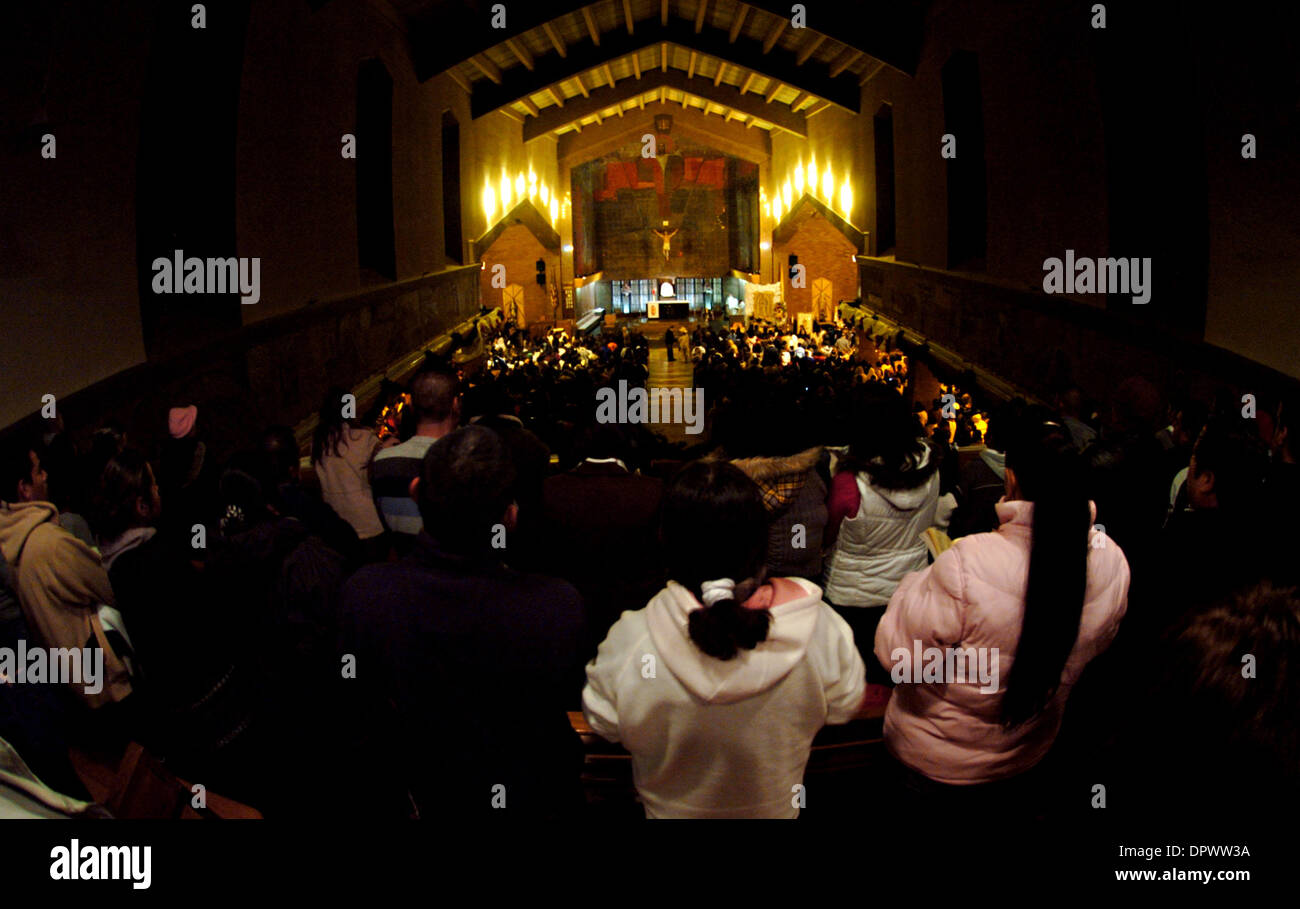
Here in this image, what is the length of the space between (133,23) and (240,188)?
192cm

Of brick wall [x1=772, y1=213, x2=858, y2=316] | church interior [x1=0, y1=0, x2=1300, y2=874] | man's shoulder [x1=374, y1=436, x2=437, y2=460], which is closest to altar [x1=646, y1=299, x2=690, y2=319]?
brick wall [x1=772, y1=213, x2=858, y2=316]

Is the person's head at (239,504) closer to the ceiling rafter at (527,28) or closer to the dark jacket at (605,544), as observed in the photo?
the dark jacket at (605,544)

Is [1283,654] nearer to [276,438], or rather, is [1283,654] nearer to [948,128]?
[276,438]

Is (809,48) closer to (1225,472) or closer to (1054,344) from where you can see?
(1054,344)

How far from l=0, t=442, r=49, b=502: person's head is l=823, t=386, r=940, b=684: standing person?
3208mm

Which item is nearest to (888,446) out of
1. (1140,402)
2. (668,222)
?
(1140,402)

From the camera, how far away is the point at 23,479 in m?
3.49

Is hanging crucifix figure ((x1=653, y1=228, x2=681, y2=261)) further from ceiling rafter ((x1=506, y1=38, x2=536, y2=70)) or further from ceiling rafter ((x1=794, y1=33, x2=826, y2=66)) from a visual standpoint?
ceiling rafter ((x1=506, y1=38, x2=536, y2=70))

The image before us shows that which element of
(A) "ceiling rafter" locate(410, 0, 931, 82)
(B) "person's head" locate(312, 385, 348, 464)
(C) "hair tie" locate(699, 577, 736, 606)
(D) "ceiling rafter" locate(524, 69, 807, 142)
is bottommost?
(C) "hair tie" locate(699, 577, 736, 606)

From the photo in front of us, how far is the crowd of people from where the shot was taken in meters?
1.70

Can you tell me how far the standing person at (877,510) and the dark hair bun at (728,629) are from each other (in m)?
1.50

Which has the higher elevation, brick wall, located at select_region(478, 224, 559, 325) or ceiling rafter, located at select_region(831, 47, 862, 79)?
ceiling rafter, located at select_region(831, 47, 862, 79)

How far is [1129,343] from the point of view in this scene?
7.42m

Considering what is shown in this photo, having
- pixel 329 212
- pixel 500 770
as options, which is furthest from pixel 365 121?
pixel 500 770
